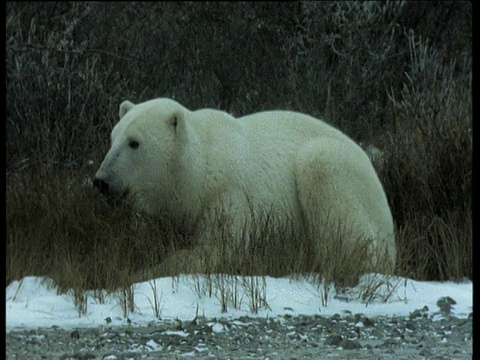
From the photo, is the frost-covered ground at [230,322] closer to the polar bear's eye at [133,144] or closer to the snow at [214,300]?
the snow at [214,300]

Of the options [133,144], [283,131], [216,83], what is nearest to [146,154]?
[133,144]

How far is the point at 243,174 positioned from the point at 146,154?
47 centimetres

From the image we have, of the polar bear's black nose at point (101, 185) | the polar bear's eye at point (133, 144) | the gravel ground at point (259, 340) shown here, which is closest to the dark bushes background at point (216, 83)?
the polar bear's black nose at point (101, 185)

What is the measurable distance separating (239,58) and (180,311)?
283 cm

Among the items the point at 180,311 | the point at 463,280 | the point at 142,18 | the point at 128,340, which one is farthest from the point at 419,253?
the point at 142,18

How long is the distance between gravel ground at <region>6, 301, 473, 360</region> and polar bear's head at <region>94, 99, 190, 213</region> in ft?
2.69

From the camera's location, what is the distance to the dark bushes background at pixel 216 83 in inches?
165

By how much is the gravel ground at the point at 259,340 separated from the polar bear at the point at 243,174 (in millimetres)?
539

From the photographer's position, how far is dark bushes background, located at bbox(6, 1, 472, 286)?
4203 mm

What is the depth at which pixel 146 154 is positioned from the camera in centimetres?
384

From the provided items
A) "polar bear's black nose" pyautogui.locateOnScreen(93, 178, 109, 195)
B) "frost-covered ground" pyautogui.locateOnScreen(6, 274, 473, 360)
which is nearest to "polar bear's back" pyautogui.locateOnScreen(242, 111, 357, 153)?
"polar bear's black nose" pyautogui.locateOnScreen(93, 178, 109, 195)

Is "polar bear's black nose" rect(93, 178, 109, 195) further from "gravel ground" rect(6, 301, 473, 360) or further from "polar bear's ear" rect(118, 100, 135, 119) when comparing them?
"gravel ground" rect(6, 301, 473, 360)

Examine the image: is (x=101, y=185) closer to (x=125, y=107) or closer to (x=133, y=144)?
(x=133, y=144)

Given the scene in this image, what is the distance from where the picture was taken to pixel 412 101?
20.4 ft
